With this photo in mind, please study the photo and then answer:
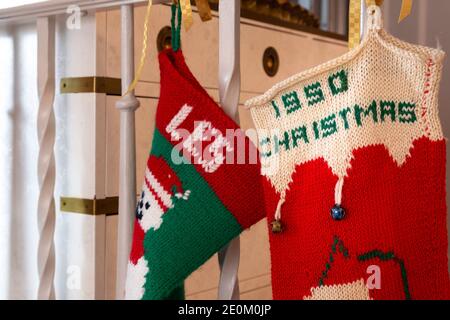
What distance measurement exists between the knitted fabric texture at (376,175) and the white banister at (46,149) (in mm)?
507

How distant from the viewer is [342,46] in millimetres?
2295

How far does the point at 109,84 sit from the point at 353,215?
0.81 m

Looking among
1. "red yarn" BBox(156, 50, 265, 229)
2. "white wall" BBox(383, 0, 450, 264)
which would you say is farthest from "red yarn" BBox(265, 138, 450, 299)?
"white wall" BBox(383, 0, 450, 264)

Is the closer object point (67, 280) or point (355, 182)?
point (355, 182)

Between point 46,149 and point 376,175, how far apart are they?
60cm

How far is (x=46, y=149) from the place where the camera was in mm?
1001

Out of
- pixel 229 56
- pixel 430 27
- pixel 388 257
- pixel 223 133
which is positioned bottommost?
pixel 388 257

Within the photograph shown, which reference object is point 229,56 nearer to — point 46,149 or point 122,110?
point 122,110

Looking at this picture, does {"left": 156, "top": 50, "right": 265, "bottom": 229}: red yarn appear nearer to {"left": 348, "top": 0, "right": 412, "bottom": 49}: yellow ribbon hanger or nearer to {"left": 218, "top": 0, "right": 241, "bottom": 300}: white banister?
{"left": 218, "top": 0, "right": 241, "bottom": 300}: white banister

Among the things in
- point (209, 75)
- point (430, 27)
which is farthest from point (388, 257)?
point (209, 75)

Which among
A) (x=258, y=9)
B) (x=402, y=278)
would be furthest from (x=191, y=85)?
(x=258, y=9)

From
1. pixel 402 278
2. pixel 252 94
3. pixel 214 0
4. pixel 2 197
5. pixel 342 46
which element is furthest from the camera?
pixel 342 46
